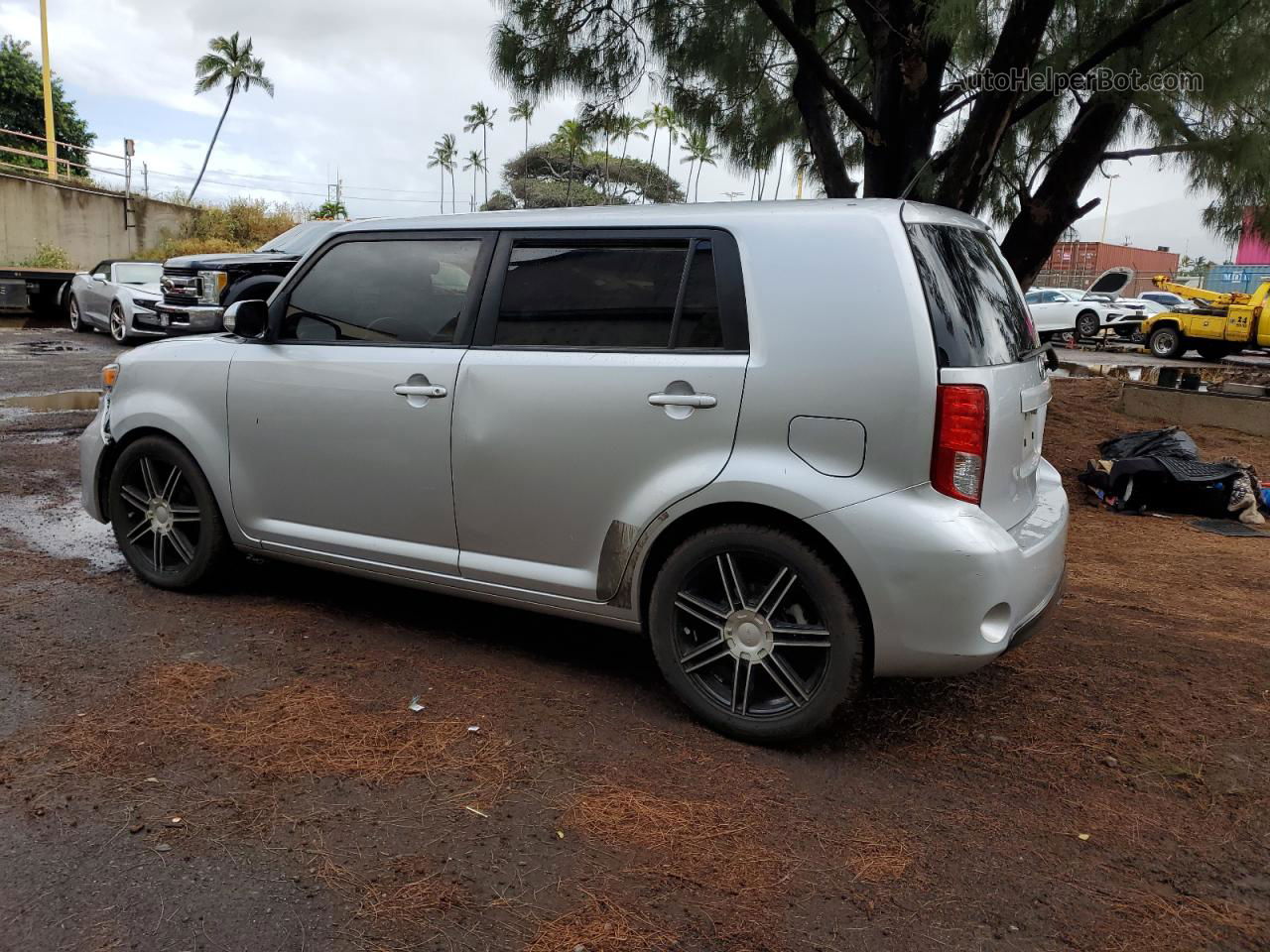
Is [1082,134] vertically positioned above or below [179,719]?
above

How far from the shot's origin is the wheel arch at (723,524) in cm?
325

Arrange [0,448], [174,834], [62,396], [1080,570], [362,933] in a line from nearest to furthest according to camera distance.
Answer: [362,933] < [174,834] < [1080,570] < [0,448] < [62,396]

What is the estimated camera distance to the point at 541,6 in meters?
7.55

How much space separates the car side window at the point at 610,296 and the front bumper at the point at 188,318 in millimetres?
12273

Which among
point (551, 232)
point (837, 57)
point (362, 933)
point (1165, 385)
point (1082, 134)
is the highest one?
point (837, 57)

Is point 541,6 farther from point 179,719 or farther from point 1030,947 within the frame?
point 1030,947

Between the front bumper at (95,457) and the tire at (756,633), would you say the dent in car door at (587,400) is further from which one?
the front bumper at (95,457)

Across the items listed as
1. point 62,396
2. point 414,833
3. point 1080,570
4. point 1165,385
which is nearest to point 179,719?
point 414,833

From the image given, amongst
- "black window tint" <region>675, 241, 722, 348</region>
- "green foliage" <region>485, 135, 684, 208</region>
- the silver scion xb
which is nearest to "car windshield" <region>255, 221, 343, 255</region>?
the silver scion xb

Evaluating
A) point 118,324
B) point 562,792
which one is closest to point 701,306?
point 562,792

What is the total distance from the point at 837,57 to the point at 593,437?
6218mm

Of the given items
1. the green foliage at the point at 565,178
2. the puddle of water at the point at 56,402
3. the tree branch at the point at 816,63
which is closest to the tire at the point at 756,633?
the tree branch at the point at 816,63

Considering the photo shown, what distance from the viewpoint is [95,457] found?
499 centimetres

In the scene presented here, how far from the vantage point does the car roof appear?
3.38 metres
